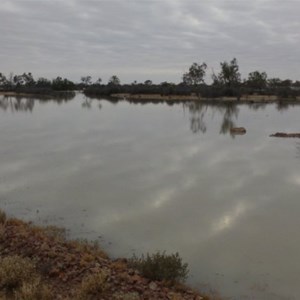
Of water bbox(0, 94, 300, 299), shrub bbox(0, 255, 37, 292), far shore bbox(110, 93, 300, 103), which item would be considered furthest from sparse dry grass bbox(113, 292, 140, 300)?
far shore bbox(110, 93, 300, 103)

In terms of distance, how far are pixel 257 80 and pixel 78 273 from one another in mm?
95203

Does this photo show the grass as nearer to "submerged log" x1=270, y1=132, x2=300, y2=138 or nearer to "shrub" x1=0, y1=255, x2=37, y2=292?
"shrub" x1=0, y1=255, x2=37, y2=292

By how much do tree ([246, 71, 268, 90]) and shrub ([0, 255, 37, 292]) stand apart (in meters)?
95.5

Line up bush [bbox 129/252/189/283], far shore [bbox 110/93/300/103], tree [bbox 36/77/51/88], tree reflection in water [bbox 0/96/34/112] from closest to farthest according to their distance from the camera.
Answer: bush [bbox 129/252/189/283] < tree reflection in water [bbox 0/96/34/112] < far shore [bbox 110/93/300/103] < tree [bbox 36/77/51/88]

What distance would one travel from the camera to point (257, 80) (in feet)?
316

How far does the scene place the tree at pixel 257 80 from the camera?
96.7 metres

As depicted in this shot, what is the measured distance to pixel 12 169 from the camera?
1487 centimetres

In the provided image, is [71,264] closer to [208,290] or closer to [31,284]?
[31,284]

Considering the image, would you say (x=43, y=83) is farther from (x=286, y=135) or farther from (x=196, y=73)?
(x=286, y=135)

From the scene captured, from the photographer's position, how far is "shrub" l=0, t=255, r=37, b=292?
223 inches

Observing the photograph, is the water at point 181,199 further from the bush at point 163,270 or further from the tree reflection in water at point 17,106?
the tree reflection in water at point 17,106

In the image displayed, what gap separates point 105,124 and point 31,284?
26.1 meters

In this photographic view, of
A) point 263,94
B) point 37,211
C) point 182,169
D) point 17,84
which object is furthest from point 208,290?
point 17,84

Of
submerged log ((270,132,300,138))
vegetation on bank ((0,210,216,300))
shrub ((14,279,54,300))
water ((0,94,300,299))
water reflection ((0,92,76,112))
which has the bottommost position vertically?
water reflection ((0,92,76,112))
